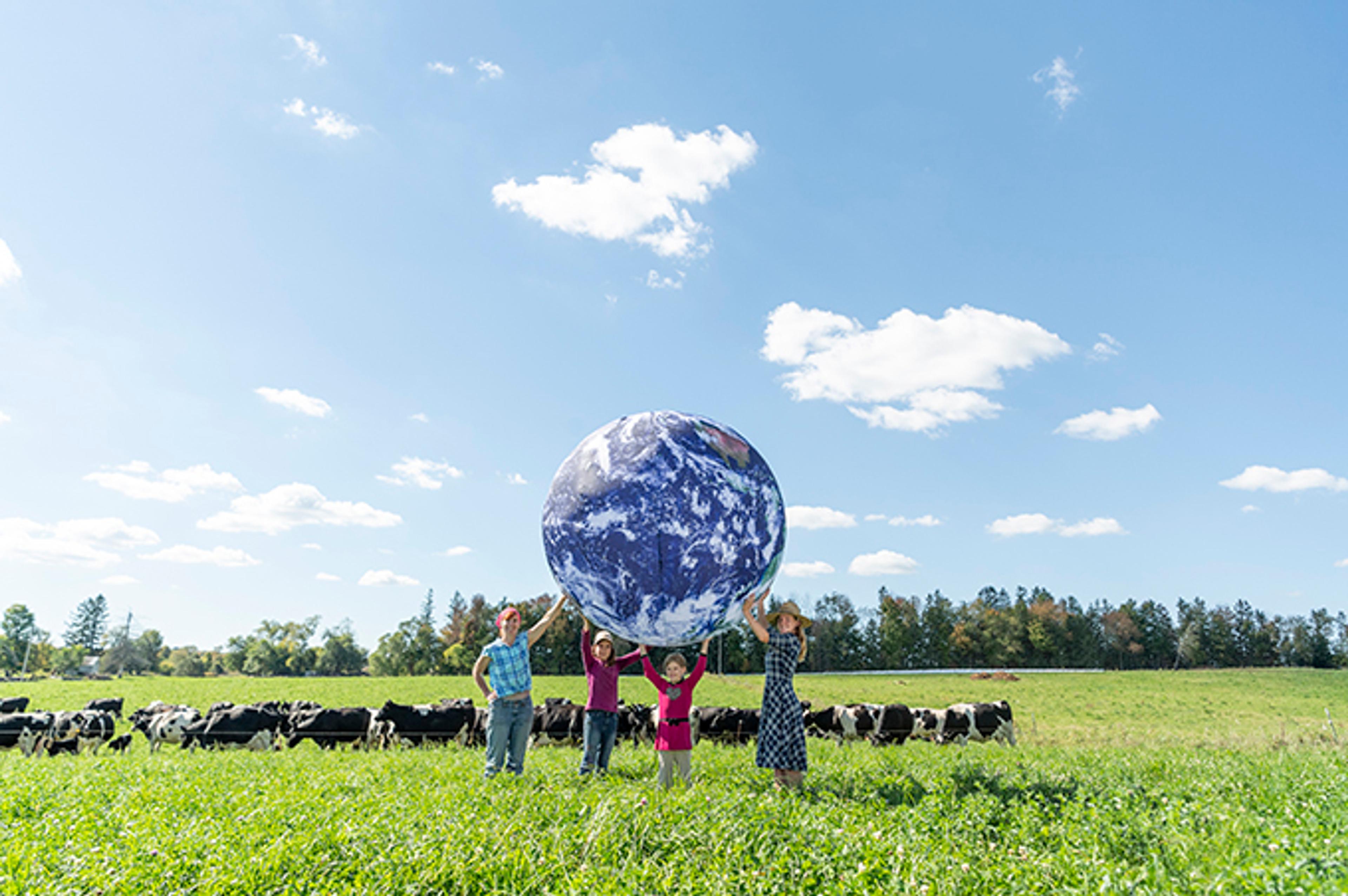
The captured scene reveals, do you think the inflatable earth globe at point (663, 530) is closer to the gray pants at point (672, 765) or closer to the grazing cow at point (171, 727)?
the gray pants at point (672, 765)

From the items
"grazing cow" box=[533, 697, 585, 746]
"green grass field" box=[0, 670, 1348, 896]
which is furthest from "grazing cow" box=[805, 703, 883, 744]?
"green grass field" box=[0, 670, 1348, 896]

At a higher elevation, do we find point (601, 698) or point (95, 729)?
point (601, 698)

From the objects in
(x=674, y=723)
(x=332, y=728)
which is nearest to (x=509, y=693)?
(x=674, y=723)

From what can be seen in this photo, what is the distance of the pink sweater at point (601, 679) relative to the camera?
365 inches

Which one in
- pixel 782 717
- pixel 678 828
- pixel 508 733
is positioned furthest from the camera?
pixel 508 733

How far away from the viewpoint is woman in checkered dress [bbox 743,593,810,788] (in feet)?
25.1

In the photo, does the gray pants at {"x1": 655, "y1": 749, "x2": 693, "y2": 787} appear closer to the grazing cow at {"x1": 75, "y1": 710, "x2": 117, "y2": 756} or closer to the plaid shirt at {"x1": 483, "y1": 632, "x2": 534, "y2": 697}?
the plaid shirt at {"x1": 483, "y1": 632, "x2": 534, "y2": 697}

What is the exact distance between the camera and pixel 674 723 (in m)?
8.27

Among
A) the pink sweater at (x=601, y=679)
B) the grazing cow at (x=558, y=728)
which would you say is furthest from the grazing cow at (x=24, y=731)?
the pink sweater at (x=601, y=679)

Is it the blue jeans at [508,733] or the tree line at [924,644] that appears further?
the tree line at [924,644]

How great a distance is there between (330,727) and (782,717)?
15.5 m

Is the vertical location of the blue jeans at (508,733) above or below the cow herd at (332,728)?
above

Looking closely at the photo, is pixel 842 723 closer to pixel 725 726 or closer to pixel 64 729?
pixel 725 726

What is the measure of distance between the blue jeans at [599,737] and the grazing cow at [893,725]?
44.4 feet
